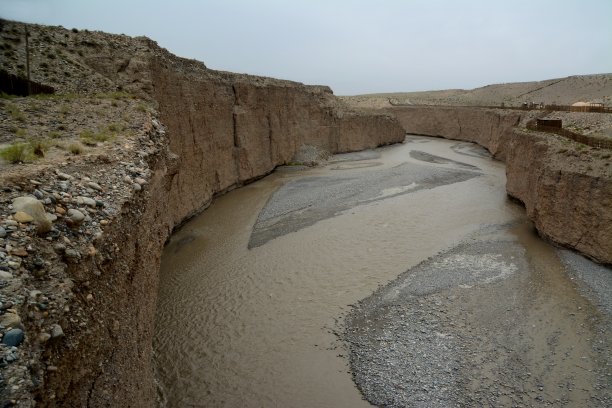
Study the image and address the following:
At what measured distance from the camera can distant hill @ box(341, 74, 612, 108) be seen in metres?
51.9

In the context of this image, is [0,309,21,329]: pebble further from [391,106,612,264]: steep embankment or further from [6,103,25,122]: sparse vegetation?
[391,106,612,264]: steep embankment

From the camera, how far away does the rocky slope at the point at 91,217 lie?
3.88 meters

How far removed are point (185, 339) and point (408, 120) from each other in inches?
A: 2094

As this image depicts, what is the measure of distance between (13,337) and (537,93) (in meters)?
72.7

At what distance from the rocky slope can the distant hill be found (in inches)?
1498

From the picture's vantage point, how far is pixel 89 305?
15.7 feet

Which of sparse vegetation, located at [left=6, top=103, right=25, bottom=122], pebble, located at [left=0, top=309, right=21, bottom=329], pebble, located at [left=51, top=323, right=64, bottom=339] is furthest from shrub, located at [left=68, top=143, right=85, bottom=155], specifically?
pebble, located at [left=0, top=309, right=21, bottom=329]

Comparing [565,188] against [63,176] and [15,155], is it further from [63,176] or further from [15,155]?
[15,155]

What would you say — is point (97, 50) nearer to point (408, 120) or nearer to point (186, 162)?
point (186, 162)

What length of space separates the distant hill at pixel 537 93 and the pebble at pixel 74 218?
4306 centimetres

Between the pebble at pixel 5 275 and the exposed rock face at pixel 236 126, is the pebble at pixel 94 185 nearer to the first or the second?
the pebble at pixel 5 275

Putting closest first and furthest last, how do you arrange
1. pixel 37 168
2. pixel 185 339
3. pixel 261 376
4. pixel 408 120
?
pixel 37 168 < pixel 261 376 < pixel 185 339 < pixel 408 120

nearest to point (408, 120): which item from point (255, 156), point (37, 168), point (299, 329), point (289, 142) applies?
point (289, 142)

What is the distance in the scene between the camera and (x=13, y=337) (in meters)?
3.37
